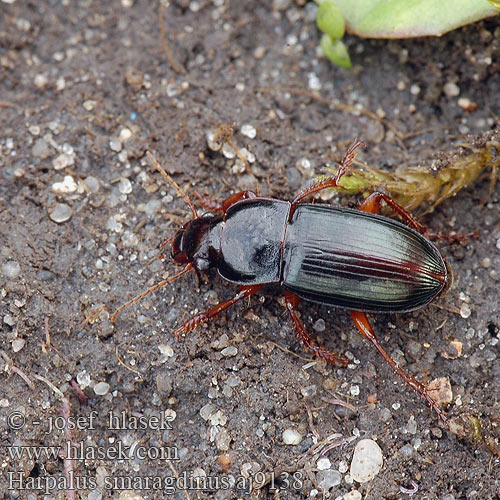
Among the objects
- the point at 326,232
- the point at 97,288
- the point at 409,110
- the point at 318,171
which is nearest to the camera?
the point at 326,232

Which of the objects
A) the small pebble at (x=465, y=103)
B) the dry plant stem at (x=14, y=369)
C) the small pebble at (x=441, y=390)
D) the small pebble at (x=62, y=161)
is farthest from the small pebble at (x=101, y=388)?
the small pebble at (x=465, y=103)

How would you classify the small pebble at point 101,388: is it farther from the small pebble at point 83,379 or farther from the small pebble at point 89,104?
the small pebble at point 89,104

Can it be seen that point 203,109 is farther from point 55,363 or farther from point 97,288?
point 55,363

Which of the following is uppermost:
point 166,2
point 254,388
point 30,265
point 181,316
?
point 166,2

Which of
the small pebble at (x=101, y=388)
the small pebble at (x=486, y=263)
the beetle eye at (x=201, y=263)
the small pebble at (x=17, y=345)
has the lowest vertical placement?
the small pebble at (x=101, y=388)

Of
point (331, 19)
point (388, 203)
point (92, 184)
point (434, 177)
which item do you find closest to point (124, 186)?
point (92, 184)

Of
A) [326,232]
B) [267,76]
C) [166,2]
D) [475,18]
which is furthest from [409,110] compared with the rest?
[166,2]

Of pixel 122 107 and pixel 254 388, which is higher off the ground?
pixel 122 107
